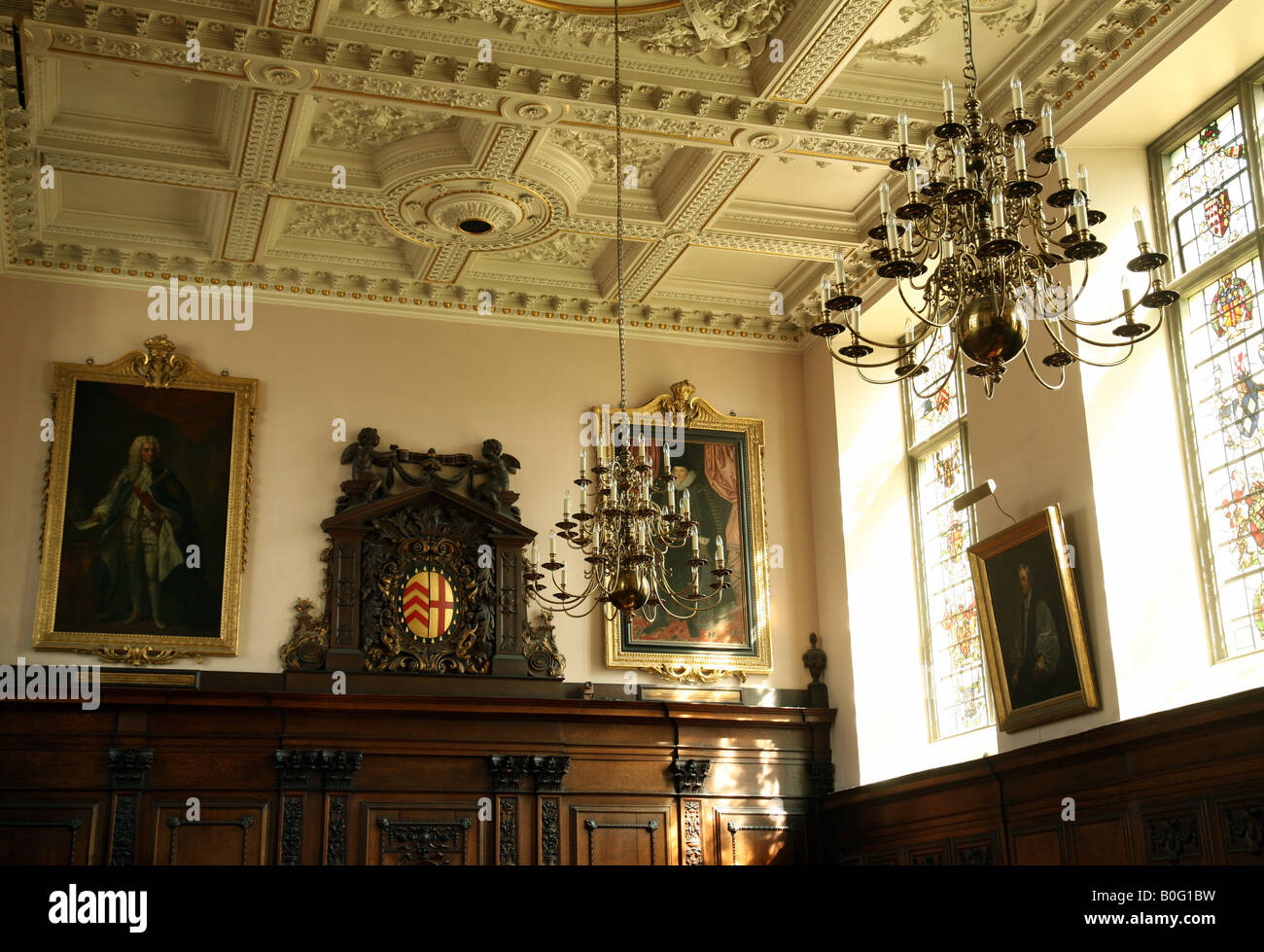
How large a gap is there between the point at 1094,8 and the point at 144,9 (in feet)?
19.9

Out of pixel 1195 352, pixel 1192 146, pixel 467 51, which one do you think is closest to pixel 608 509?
pixel 467 51

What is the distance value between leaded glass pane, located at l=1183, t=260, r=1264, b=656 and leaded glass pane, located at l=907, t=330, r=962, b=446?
8.90ft

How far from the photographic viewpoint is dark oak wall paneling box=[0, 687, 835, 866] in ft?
31.8

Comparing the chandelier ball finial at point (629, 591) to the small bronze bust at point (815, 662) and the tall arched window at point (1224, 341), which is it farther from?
the small bronze bust at point (815, 662)

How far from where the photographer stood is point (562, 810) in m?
10.7

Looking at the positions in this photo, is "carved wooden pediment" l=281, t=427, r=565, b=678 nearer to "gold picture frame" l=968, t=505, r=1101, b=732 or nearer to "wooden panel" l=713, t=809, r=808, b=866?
"wooden panel" l=713, t=809, r=808, b=866

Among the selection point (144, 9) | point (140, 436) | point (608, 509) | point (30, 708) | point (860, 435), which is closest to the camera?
point (608, 509)

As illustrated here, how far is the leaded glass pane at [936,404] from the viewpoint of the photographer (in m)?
11.0

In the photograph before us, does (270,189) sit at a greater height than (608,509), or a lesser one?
greater

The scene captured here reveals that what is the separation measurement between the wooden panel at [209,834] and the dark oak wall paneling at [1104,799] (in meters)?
5.01

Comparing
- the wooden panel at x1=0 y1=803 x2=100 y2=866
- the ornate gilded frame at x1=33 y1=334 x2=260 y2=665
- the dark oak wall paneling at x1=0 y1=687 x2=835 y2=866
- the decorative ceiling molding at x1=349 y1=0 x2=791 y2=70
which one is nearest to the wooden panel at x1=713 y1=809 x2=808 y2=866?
the dark oak wall paneling at x1=0 y1=687 x2=835 y2=866

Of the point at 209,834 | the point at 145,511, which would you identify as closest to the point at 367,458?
the point at 145,511

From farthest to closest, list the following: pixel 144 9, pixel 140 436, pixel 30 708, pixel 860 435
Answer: pixel 860 435, pixel 140 436, pixel 30 708, pixel 144 9

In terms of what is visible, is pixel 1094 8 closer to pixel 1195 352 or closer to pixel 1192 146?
pixel 1192 146
